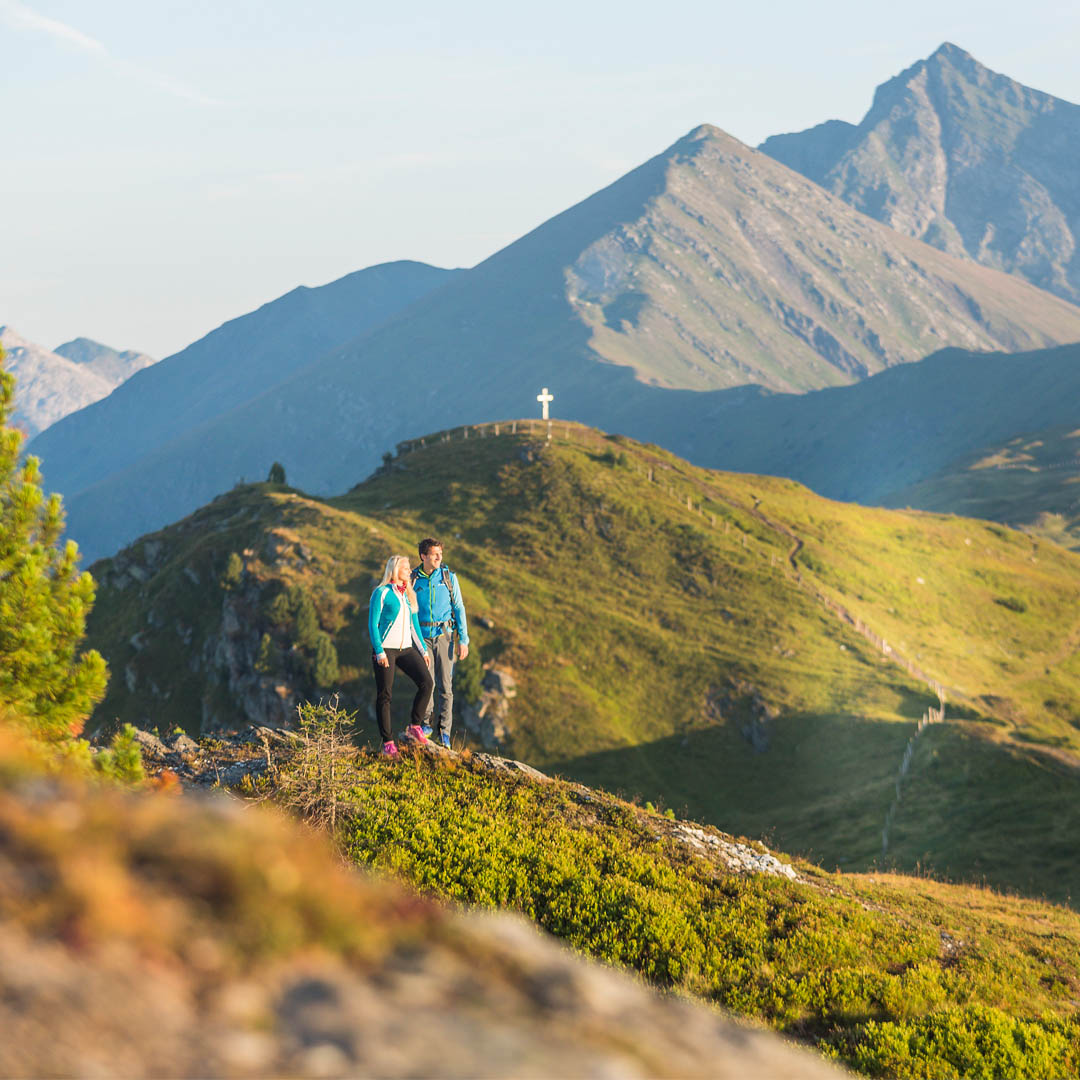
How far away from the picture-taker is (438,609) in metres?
17.1

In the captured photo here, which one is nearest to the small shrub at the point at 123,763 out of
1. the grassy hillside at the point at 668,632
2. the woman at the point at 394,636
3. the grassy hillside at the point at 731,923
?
the grassy hillside at the point at 731,923

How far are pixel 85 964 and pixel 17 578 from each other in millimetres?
10696

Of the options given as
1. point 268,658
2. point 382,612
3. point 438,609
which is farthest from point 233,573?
point 382,612

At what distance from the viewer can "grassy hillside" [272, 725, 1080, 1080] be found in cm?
1020

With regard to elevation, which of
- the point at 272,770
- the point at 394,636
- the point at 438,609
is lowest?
the point at 272,770

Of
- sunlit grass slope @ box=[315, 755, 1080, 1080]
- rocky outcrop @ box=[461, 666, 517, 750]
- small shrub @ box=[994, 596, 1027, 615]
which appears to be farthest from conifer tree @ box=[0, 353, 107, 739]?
small shrub @ box=[994, 596, 1027, 615]

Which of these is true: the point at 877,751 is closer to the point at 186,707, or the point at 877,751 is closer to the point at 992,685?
the point at 992,685

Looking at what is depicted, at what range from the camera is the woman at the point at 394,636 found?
1545 centimetres

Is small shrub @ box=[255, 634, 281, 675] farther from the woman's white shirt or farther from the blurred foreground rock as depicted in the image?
the blurred foreground rock

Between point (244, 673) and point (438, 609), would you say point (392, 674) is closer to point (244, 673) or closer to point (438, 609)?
point (438, 609)

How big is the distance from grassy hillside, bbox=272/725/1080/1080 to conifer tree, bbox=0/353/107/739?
11.0 feet

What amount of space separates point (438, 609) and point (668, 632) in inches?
2375

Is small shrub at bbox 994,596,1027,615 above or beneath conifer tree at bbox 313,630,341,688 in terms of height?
beneath

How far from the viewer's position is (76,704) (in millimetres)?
12516
